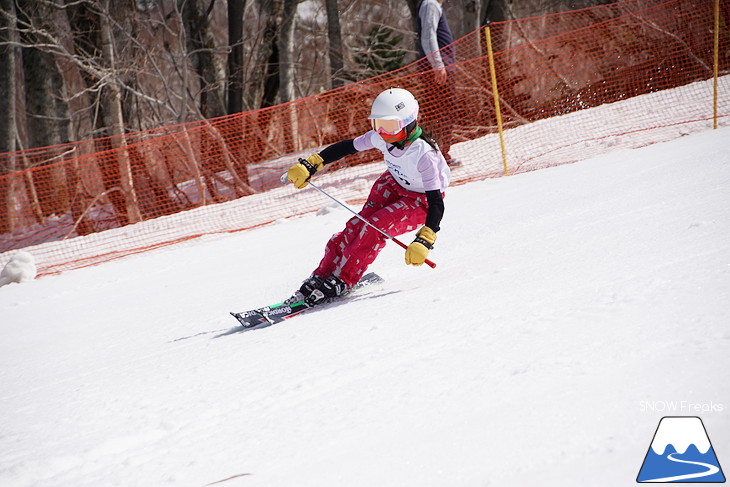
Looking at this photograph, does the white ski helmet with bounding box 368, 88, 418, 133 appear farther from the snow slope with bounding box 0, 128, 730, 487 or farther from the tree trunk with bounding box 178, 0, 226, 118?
the tree trunk with bounding box 178, 0, 226, 118

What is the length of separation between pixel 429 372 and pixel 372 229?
188cm

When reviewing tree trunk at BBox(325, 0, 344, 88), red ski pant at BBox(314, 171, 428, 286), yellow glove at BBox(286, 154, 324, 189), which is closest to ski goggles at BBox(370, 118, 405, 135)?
red ski pant at BBox(314, 171, 428, 286)

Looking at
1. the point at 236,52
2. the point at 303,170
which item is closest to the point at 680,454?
the point at 303,170

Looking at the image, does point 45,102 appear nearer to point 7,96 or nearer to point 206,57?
point 7,96

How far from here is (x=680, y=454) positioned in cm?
185

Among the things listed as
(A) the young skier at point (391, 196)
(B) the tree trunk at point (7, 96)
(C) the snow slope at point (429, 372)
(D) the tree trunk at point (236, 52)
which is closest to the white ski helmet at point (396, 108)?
(A) the young skier at point (391, 196)

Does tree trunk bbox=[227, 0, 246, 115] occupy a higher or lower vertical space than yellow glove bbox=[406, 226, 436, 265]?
higher

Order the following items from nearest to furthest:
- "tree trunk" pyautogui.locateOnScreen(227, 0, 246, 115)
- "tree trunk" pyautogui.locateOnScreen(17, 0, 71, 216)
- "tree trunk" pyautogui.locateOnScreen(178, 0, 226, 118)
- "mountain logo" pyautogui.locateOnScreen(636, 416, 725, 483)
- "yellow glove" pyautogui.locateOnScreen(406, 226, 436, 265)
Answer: "mountain logo" pyautogui.locateOnScreen(636, 416, 725, 483) → "yellow glove" pyautogui.locateOnScreen(406, 226, 436, 265) → "tree trunk" pyautogui.locateOnScreen(17, 0, 71, 216) → "tree trunk" pyautogui.locateOnScreen(178, 0, 226, 118) → "tree trunk" pyautogui.locateOnScreen(227, 0, 246, 115)

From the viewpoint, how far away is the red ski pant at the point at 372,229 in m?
4.38

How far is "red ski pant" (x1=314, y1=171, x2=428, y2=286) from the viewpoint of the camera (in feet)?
14.4

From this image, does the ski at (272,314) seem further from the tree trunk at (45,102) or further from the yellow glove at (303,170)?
the tree trunk at (45,102)

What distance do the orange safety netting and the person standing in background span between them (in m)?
0.04

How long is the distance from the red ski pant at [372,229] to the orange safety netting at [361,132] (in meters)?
4.68

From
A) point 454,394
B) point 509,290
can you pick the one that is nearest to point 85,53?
point 509,290
